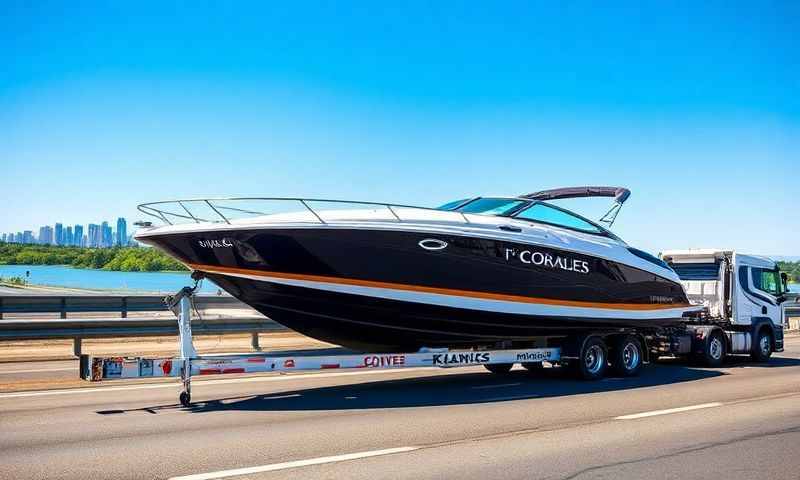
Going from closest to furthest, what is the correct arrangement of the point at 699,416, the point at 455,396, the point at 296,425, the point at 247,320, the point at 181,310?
1. the point at 296,425
2. the point at 699,416
3. the point at 181,310
4. the point at 455,396
5. the point at 247,320

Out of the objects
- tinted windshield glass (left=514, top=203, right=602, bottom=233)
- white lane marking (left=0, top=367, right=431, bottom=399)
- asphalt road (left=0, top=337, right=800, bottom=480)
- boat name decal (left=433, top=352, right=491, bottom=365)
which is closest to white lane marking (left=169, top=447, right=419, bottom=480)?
asphalt road (left=0, top=337, right=800, bottom=480)

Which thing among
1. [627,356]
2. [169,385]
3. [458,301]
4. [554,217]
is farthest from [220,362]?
[627,356]

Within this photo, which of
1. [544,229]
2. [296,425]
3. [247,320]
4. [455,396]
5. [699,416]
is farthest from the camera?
[247,320]

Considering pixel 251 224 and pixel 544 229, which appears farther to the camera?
pixel 544 229

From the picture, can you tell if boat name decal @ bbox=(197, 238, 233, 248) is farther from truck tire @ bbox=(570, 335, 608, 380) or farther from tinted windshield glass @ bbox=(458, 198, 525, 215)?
truck tire @ bbox=(570, 335, 608, 380)

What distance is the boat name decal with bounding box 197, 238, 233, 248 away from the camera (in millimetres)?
9148

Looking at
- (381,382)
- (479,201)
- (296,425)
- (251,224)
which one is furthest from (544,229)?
(296,425)

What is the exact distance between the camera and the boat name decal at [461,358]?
1006cm

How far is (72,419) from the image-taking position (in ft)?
25.3

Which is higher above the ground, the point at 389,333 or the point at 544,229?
the point at 544,229

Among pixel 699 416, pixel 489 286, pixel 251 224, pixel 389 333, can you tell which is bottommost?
pixel 699 416

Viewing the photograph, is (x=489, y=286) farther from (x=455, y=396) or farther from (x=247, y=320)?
(x=247, y=320)

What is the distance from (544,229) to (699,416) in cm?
369

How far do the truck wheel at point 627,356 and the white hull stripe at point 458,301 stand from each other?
1.59ft
